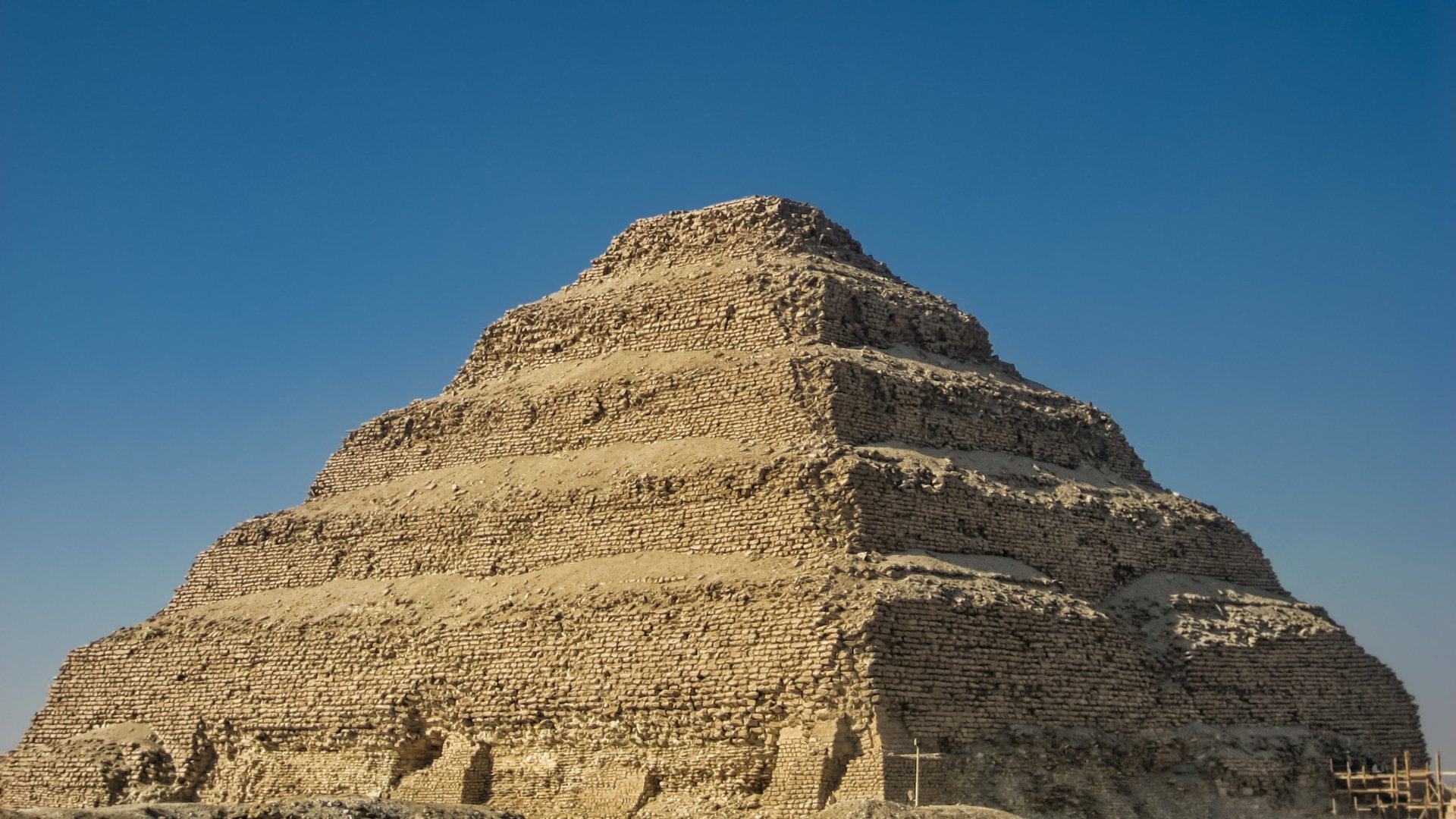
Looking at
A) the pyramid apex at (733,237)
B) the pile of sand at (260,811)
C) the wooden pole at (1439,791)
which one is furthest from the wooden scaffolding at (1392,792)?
the pile of sand at (260,811)

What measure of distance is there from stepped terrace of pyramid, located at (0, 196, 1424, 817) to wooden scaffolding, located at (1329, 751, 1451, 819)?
0.56 meters

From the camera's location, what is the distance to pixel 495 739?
1155 inches

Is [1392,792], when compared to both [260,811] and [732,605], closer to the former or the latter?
[732,605]

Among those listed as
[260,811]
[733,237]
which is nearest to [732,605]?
[260,811]

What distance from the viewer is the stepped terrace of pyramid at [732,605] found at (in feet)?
87.0

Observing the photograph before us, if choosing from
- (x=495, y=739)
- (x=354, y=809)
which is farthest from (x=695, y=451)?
(x=354, y=809)

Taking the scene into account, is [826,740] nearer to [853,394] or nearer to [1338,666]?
[853,394]

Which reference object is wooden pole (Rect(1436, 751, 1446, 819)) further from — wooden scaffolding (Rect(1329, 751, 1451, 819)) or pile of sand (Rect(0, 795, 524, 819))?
pile of sand (Rect(0, 795, 524, 819))

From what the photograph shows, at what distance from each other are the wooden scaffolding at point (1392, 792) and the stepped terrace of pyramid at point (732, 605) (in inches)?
22.0

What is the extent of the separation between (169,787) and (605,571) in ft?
34.5

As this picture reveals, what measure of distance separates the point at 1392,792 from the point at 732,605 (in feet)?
42.6

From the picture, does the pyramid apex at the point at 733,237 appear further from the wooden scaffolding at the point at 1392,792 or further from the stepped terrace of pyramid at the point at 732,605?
the wooden scaffolding at the point at 1392,792

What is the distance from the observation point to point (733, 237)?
36.4m

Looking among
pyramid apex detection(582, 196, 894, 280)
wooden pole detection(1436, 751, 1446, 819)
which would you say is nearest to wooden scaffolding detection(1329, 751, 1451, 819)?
wooden pole detection(1436, 751, 1446, 819)
